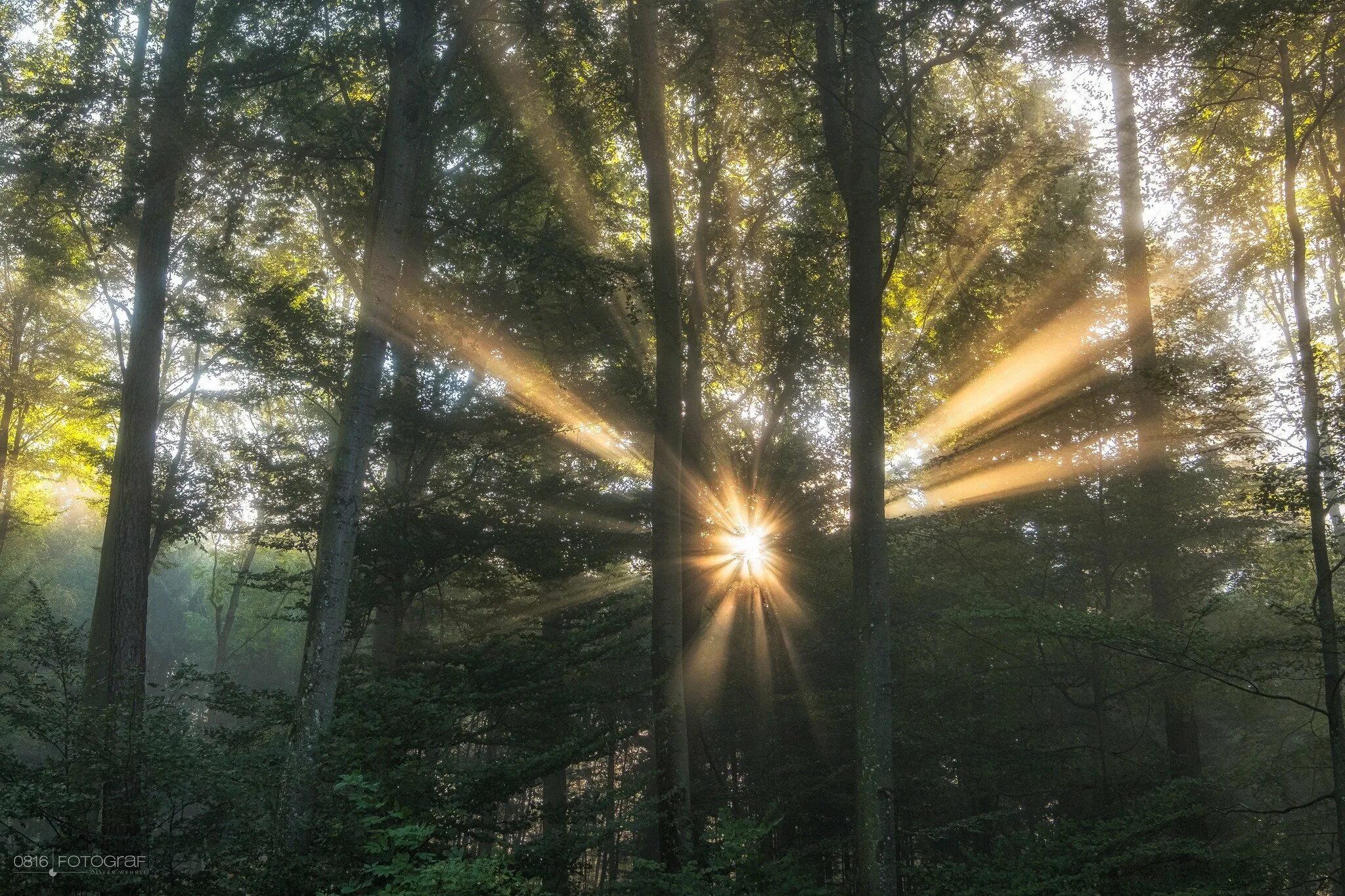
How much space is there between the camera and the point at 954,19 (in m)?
9.30

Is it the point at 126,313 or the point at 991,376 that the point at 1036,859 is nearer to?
the point at 991,376

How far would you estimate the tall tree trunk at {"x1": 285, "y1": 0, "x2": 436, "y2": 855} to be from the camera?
23.6 feet

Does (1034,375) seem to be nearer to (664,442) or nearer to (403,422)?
(664,442)

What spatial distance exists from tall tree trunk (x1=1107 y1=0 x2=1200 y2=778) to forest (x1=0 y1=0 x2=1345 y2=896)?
0.31 ft

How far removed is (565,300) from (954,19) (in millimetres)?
8562

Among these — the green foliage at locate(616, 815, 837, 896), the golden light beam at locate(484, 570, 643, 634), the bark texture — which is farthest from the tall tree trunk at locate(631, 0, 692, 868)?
the bark texture

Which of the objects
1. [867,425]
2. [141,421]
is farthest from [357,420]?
[867,425]

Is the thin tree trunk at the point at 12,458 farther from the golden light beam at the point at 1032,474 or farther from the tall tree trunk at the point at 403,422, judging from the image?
the golden light beam at the point at 1032,474

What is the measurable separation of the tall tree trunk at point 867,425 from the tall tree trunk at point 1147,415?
129 inches

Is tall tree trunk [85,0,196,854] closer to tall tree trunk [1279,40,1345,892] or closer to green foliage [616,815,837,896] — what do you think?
green foliage [616,815,837,896]

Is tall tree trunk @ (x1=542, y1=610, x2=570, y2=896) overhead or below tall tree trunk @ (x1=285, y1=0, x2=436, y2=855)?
below

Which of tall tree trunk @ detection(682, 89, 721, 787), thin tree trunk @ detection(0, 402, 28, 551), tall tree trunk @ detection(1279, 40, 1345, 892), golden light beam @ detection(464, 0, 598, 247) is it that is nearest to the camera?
tall tree trunk @ detection(1279, 40, 1345, 892)

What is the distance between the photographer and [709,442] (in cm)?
1622

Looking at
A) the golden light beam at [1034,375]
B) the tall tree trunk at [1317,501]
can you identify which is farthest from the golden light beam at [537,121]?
the tall tree trunk at [1317,501]
